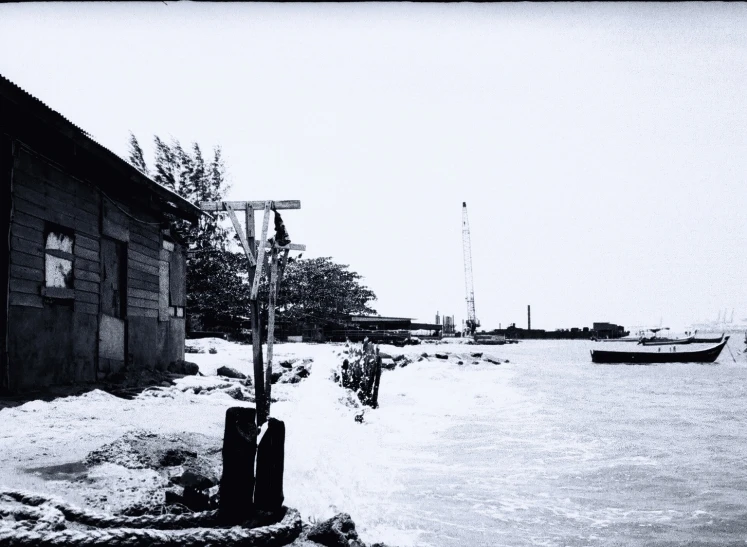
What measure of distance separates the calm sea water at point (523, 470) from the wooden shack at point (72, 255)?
442cm

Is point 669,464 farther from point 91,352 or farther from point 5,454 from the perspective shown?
point 91,352

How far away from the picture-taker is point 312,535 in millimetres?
4852

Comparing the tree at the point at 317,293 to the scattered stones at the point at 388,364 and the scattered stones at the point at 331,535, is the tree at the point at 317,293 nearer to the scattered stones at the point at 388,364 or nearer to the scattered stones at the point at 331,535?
the scattered stones at the point at 388,364

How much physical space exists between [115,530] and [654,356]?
4992 centimetres

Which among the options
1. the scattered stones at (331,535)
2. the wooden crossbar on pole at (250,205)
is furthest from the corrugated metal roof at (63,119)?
the scattered stones at (331,535)

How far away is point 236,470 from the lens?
466cm

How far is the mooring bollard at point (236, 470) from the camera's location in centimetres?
465

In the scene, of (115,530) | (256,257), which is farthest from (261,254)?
(115,530)

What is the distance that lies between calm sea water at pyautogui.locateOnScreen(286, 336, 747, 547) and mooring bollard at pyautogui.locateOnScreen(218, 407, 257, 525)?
1872 millimetres

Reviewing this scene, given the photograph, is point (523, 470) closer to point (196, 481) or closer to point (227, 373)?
point (196, 481)

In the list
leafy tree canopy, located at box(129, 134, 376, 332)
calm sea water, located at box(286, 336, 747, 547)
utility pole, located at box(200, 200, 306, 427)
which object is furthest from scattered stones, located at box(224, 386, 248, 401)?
leafy tree canopy, located at box(129, 134, 376, 332)

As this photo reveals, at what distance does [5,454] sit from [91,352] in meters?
5.88

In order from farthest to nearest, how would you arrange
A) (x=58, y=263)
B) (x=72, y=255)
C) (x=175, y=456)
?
(x=72, y=255), (x=58, y=263), (x=175, y=456)

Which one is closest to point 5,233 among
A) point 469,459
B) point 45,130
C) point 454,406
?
point 45,130
